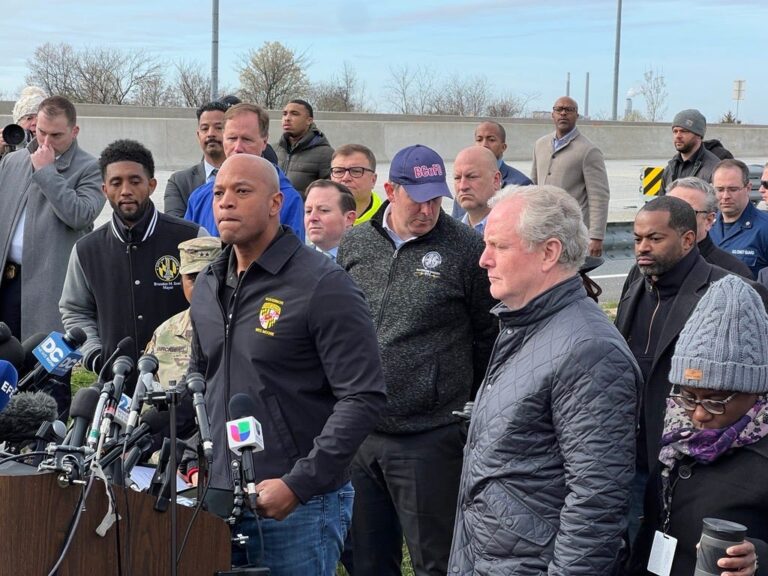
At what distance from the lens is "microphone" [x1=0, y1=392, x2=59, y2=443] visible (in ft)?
12.9

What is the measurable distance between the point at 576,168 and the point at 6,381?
774 centimetres

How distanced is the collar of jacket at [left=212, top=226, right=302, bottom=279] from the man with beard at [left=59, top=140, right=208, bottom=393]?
64.6 inches

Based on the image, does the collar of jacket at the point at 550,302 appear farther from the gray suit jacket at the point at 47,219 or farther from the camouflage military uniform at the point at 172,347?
the gray suit jacket at the point at 47,219

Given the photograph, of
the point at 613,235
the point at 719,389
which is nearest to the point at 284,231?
the point at 719,389

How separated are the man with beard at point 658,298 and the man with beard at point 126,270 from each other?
2341 mm

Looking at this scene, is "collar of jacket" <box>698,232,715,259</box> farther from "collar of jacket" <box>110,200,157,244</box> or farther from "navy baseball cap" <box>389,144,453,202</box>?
"collar of jacket" <box>110,200,157,244</box>

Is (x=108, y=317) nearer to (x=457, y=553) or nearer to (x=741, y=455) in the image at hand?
(x=457, y=553)

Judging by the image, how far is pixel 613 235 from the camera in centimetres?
1375

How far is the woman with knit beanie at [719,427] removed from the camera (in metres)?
3.06

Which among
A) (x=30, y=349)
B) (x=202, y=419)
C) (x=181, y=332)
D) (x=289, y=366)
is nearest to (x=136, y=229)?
(x=181, y=332)

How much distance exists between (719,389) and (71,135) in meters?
5.17

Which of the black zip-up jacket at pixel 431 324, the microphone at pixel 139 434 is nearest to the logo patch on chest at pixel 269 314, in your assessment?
the microphone at pixel 139 434

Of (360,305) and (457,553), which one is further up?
(360,305)

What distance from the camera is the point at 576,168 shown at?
1059 cm
